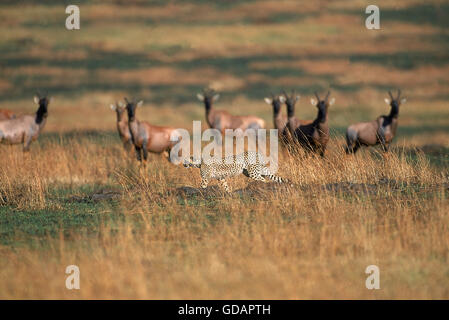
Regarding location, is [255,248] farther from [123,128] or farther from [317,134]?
[123,128]

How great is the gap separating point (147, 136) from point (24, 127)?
11.3ft

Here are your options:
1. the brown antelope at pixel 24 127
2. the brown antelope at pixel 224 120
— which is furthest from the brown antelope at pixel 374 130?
the brown antelope at pixel 24 127

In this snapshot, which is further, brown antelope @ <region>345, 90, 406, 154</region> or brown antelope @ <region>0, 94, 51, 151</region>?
brown antelope @ <region>0, 94, 51, 151</region>

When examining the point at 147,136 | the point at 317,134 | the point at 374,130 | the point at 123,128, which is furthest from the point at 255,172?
the point at 123,128

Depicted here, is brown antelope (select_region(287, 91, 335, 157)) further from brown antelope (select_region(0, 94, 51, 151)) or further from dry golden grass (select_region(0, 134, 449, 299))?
brown antelope (select_region(0, 94, 51, 151))

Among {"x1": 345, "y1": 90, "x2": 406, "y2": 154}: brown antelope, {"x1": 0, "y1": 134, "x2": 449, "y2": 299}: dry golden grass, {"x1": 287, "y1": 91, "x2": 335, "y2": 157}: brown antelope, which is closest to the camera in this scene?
{"x1": 0, "y1": 134, "x2": 449, "y2": 299}: dry golden grass

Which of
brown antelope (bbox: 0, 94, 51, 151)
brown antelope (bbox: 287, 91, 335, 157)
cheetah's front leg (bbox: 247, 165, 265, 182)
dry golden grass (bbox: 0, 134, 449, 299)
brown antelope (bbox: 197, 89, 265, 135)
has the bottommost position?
dry golden grass (bbox: 0, 134, 449, 299)

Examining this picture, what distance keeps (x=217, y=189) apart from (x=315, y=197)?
1.89 meters

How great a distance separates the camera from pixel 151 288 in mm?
6293

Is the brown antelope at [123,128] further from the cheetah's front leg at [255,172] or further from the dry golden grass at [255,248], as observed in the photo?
the dry golden grass at [255,248]

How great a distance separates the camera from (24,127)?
710 inches

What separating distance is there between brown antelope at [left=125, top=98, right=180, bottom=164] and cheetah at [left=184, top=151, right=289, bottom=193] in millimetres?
4727

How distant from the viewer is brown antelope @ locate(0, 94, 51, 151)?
17.8 m

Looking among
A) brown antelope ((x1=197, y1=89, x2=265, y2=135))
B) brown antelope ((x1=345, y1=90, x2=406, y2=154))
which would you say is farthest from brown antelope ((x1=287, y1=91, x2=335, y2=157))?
brown antelope ((x1=197, y1=89, x2=265, y2=135))
